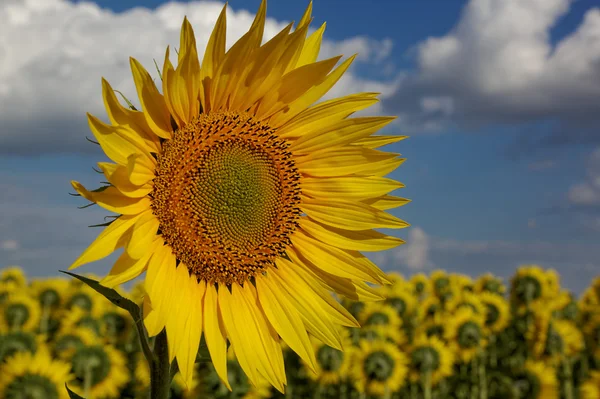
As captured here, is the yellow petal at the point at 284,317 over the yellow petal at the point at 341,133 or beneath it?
beneath

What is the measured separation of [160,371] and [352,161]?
1306 millimetres

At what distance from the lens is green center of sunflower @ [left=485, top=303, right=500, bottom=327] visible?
11.9m

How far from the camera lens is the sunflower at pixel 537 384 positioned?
34.2ft

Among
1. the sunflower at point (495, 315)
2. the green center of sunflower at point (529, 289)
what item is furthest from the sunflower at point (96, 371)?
the green center of sunflower at point (529, 289)

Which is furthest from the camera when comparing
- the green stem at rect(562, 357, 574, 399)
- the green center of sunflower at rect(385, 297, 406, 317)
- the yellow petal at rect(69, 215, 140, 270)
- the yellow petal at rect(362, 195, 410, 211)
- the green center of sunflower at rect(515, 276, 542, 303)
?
the green center of sunflower at rect(515, 276, 542, 303)

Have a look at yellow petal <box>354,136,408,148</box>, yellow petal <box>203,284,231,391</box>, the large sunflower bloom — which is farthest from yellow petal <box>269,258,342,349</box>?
yellow petal <box>354,136,408,148</box>

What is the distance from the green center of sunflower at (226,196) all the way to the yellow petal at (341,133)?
0.10 meters

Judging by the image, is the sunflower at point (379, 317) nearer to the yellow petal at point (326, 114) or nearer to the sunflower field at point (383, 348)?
the sunflower field at point (383, 348)

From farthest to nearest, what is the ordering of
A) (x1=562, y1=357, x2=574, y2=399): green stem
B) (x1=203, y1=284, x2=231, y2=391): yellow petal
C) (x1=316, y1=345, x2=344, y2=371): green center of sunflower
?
(x1=562, y1=357, x2=574, y2=399): green stem → (x1=316, y1=345, x2=344, y2=371): green center of sunflower → (x1=203, y1=284, x2=231, y2=391): yellow petal

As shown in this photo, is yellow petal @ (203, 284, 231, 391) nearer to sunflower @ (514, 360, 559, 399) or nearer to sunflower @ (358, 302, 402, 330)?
sunflower @ (358, 302, 402, 330)

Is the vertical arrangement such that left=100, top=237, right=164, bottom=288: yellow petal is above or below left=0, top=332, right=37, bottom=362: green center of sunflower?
above

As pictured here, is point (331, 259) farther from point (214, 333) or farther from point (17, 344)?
point (17, 344)

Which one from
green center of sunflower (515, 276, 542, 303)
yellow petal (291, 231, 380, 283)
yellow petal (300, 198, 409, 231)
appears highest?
green center of sunflower (515, 276, 542, 303)

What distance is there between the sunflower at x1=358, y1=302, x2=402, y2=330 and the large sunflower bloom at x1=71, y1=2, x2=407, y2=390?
322 inches
